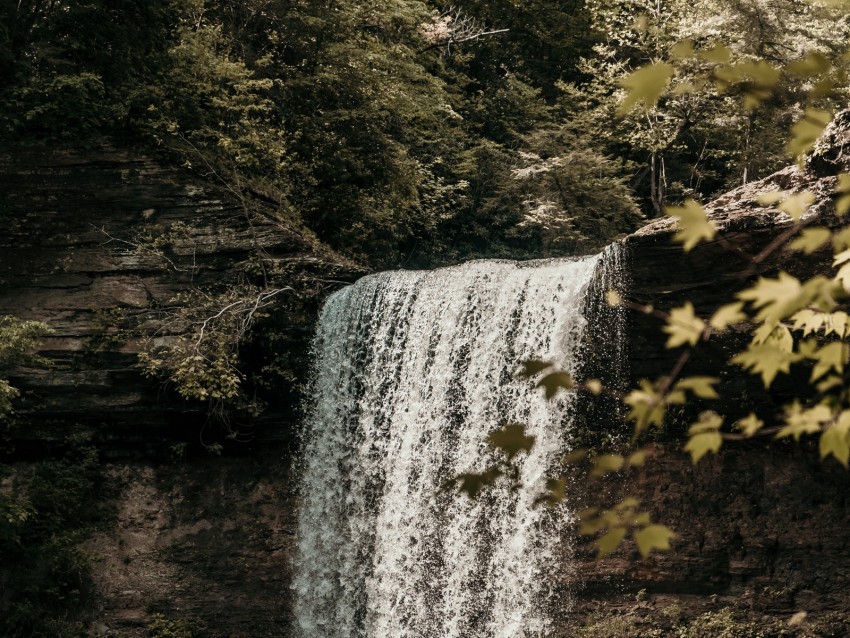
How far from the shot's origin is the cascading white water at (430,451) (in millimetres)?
13078

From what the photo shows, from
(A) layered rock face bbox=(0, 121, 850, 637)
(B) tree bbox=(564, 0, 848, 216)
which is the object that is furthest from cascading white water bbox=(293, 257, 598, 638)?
(B) tree bbox=(564, 0, 848, 216)

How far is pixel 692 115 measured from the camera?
21891 millimetres

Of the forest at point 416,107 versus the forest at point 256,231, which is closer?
the forest at point 256,231

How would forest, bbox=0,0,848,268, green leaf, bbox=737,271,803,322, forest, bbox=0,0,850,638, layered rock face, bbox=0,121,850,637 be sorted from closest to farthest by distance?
green leaf, bbox=737,271,803,322, layered rock face, bbox=0,121,850,637, forest, bbox=0,0,850,638, forest, bbox=0,0,848,268

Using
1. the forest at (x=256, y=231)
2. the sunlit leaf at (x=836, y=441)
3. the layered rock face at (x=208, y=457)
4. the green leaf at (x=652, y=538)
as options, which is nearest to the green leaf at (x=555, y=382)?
the green leaf at (x=652, y=538)

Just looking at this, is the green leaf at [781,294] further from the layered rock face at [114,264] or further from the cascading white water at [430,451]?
the layered rock face at [114,264]

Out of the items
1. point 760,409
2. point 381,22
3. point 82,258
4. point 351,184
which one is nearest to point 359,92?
point 351,184

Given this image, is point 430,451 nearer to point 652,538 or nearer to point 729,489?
point 729,489

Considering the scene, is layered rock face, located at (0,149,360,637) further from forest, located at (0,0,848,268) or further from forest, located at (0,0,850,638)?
forest, located at (0,0,848,268)

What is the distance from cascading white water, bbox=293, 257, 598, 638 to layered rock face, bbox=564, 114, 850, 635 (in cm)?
87

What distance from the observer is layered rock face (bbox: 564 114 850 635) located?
12070mm

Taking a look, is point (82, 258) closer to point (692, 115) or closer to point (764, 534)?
point (764, 534)

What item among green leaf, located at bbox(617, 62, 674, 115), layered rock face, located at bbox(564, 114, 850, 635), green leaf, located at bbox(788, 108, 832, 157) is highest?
green leaf, located at bbox(617, 62, 674, 115)

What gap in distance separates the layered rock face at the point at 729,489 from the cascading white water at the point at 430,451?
2.86 ft
